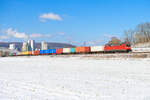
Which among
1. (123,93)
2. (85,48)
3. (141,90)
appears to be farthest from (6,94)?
(85,48)

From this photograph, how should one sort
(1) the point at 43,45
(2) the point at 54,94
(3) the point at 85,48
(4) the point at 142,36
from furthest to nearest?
1. (1) the point at 43,45
2. (4) the point at 142,36
3. (3) the point at 85,48
4. (2) the point at 54,94

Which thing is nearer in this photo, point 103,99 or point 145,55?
point 103,99

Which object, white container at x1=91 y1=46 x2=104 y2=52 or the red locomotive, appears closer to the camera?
the red locomotive

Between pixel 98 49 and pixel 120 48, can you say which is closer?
pixel 120 48

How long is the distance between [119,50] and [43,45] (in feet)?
540

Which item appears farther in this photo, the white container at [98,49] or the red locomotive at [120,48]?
the white container at [98,49]

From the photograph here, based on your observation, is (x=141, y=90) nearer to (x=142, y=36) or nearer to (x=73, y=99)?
(x=73, y=99)

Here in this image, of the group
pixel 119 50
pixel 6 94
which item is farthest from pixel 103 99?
pixel 119 50

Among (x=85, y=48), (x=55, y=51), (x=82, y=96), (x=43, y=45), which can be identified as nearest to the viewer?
(x=82, y=96)

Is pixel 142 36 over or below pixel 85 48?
over

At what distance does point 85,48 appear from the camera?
156 feet

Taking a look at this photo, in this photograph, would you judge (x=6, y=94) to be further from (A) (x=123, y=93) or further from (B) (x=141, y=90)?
(B) (x=141, y=90)

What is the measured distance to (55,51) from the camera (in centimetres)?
5903

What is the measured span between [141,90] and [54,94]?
349 centimetres
